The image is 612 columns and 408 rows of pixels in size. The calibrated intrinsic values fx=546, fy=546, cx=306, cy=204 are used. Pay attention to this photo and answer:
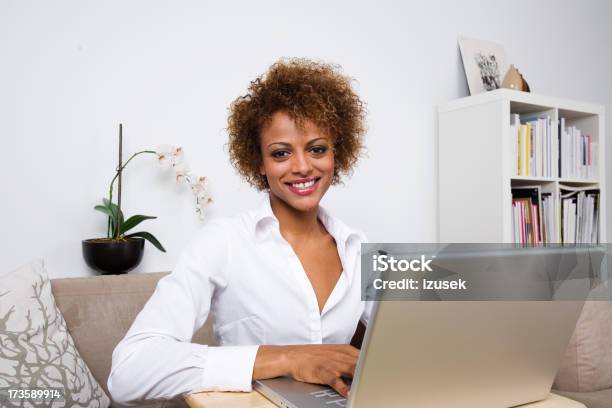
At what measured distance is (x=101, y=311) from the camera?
178 cm

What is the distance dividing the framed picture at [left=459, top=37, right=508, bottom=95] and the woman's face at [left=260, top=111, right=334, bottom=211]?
1.81 m

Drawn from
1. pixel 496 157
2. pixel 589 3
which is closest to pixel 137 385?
pixel 496 157

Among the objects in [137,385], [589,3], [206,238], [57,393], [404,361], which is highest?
[589,3]

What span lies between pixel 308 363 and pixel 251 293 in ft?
1.19

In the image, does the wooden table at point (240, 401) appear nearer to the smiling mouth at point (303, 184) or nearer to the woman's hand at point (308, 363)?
the woman's hand at point (308, 363)

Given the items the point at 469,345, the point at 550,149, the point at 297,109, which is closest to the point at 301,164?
the point at 297,109

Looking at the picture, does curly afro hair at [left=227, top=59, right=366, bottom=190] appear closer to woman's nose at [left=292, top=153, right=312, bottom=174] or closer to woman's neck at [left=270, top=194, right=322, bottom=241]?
woman's nose at [left=292, top=153, right=312, bottom=174]

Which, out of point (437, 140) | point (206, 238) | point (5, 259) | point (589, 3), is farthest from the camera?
point (589, 3)

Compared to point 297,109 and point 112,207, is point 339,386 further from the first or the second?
point 112,207

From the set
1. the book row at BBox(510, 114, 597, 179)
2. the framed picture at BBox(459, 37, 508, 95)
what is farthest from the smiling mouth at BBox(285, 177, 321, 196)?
the framed picture at BBox(459, 37, 508, 95)

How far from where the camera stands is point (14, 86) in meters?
1.84

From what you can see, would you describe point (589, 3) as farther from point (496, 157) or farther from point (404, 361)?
point (404, 361)

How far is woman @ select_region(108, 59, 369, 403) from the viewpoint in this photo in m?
0.89

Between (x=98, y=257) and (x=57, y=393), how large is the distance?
48 centimetres
